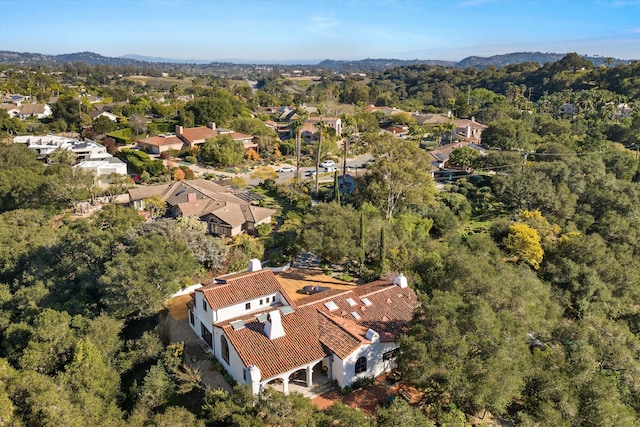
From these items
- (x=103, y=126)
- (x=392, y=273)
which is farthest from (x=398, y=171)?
(x=103, y=126)

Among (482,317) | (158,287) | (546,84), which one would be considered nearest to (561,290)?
(482,317)

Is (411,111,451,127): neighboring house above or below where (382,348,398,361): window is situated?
above

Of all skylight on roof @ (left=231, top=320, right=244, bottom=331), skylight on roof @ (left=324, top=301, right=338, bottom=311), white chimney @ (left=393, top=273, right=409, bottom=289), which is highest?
white chimney @ (left=393, top=273, right=409, bottom=289)

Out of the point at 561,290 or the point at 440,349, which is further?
the point at 561,290

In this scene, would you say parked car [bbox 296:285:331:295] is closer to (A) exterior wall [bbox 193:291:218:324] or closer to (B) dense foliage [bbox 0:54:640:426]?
(B) dense foliage [bbox 0:54:640:426]

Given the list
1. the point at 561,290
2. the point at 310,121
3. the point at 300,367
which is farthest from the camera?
the point at 310,121

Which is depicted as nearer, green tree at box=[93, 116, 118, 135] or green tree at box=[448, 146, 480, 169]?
green tree at box=[448, 146, 480, 169]

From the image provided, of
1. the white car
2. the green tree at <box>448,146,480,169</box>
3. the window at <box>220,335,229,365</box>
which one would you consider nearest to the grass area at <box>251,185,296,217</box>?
the white car

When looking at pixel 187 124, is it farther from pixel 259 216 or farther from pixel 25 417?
pixel 25 417
